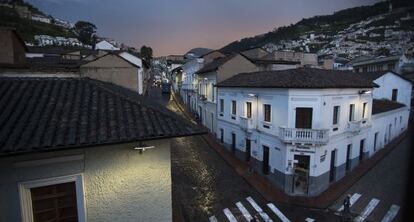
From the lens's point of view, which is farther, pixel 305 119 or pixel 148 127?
pixel 305 119

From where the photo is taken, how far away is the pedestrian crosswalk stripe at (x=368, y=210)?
50.2 feet

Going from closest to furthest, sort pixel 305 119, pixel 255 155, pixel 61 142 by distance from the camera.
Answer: pixel 61 142 → pixel 305 119 → pixel 255 155

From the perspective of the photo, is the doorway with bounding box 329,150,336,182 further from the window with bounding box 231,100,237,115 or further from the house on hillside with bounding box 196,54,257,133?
the house on hillside with bounding box 196,54,257,133

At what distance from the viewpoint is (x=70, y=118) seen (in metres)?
6.33

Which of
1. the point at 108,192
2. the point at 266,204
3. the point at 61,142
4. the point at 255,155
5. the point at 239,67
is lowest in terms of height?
the point at 266,204

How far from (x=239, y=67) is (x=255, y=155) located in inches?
449

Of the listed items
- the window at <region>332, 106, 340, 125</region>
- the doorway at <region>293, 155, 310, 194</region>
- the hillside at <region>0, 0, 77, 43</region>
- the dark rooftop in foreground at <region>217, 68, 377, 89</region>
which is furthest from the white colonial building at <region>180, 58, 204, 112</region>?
the hillside at <region>0, 0, 77, 43</region>

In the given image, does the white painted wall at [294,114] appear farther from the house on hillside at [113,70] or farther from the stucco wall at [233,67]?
the house on hillside at [113,70]

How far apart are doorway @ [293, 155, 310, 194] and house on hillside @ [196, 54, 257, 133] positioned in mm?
13579

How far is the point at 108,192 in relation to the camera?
22.0ft

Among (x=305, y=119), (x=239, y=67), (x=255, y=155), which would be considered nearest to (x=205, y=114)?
(x=239, y=67)

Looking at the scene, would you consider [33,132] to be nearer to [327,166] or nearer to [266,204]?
[266,204]

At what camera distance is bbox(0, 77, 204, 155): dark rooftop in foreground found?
5.46m

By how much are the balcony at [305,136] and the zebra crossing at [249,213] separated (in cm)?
469
